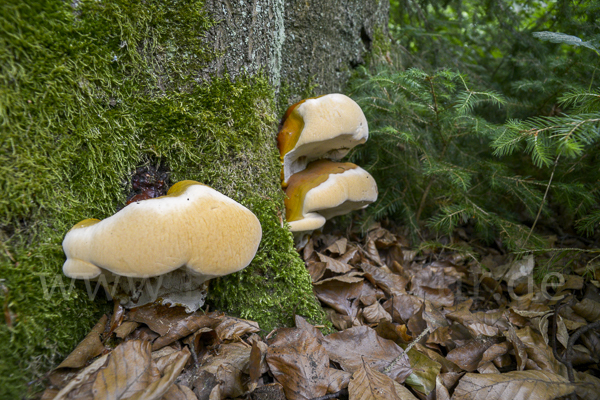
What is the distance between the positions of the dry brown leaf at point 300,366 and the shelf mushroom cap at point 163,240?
21.2 inches

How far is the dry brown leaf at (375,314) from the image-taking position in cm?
225

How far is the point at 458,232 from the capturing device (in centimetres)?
366

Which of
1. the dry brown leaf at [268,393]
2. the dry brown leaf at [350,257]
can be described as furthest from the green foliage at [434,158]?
the dry brown leaf at [268,393]

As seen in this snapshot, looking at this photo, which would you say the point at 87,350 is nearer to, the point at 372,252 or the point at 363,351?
the point at 363,351

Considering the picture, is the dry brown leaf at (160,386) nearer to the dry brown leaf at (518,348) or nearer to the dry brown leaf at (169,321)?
the dry brown leaf at (169,321)

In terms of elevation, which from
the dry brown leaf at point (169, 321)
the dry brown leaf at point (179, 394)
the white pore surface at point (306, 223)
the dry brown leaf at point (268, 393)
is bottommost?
the dry brown leaf at point (268, 393)

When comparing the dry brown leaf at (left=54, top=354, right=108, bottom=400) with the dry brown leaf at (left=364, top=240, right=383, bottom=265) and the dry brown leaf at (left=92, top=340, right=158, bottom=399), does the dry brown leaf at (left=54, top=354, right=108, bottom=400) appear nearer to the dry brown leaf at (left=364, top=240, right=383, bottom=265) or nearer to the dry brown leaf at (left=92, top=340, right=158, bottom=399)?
the dry brown leaf at (left=92, top=340, right=158, bottom=399)

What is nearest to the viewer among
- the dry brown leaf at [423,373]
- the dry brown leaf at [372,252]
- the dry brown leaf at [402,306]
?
the dry brown leaf at [423,373]

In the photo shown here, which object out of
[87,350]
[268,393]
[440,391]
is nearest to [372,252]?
[440,391]

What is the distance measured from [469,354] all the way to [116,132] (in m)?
2.40

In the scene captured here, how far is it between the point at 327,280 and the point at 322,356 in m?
0.72

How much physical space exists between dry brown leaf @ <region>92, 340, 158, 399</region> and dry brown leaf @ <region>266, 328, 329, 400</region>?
1.88 ft

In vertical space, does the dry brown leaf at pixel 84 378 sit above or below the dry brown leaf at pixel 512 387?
above

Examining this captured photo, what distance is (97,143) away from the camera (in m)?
1.63
